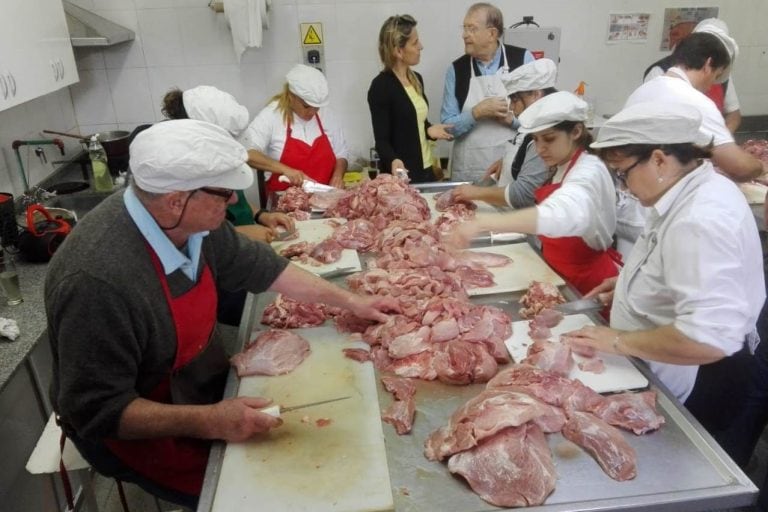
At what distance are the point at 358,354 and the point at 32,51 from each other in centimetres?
319

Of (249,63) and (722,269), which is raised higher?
(249,63)

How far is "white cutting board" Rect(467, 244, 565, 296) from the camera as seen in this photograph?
2.77 meters

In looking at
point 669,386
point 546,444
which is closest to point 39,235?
point 546,444

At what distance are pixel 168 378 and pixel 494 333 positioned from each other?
49.2 inches

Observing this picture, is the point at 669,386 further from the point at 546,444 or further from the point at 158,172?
the point at 158,172

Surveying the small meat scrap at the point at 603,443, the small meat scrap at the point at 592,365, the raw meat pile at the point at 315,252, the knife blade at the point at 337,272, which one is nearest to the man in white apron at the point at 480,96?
the raw meat pile at the point at 315,252

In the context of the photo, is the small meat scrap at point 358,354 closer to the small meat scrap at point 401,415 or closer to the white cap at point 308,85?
the small meat scrap at point 401,415

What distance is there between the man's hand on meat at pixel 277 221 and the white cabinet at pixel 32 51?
1.59 meters

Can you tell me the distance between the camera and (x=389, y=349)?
2.29 m

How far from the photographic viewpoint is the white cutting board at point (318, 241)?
3.04 m

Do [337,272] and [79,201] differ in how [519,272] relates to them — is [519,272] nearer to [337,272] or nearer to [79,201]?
[337,272]

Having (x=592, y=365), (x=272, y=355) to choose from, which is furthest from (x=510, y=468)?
(x=272, y=355)

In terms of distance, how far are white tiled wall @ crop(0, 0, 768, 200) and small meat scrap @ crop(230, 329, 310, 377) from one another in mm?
3952

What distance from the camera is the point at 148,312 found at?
1.88 metres
